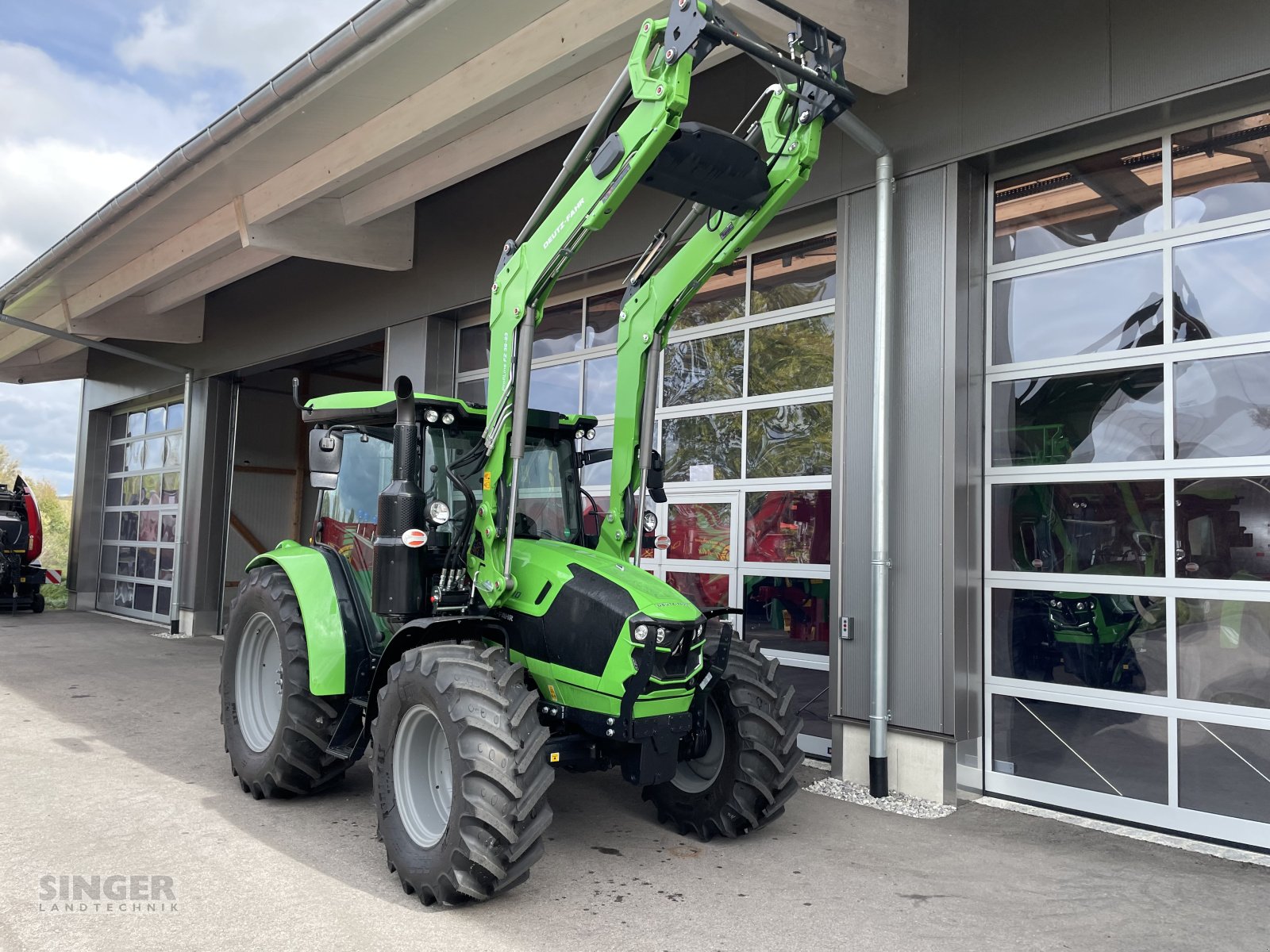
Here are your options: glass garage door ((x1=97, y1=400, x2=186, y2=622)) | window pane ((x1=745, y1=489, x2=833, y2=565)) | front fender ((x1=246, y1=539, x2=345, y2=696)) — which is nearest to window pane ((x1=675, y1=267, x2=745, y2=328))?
window pane ((x1=745, y1=489, x2=833, y2=565))

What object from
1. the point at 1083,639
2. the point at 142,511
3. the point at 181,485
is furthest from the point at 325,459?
the point at 142,511

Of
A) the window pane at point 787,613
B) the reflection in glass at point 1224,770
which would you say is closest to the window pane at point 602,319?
the window pane at point 787,613

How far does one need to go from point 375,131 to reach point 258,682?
4.50m

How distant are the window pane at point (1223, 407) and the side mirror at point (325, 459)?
186 inches

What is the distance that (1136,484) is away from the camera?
560 centimetres

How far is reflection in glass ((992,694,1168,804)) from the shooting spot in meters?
5.40

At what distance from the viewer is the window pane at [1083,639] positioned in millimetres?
5461

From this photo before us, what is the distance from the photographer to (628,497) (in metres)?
5.25

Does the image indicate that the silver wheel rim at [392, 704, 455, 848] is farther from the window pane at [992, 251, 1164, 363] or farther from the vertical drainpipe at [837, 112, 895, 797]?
the window pane at [992, 251, 1164, 363]

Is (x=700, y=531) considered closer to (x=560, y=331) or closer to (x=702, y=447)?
(x=702, y=447)

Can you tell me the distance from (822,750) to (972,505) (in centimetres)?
206

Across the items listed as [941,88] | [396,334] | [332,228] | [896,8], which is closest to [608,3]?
[896,8]

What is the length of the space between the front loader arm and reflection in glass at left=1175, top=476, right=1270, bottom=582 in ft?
9.33

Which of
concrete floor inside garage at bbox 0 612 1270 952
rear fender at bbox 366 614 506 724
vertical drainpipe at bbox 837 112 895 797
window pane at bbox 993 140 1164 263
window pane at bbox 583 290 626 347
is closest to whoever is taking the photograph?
concrete floor inside garage at bbox 0 612 1270 952
